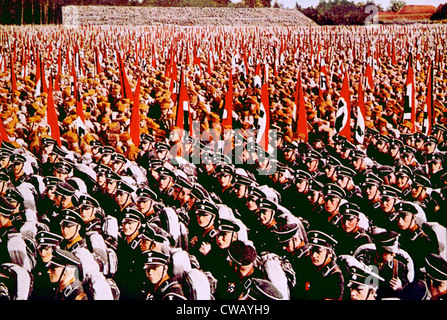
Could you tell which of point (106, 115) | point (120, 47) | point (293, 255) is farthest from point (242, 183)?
point (120, 47)

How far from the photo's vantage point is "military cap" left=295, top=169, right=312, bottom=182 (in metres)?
3.51

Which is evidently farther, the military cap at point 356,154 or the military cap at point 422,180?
the military cap at point 356,154

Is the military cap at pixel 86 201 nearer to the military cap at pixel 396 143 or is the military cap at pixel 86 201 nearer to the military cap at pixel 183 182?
the military cap at pixel 183 182

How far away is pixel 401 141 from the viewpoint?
379 cm

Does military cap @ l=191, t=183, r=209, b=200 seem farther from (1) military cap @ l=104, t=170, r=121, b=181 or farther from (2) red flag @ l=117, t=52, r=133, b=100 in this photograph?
(2) red flag @ l=117, t=52, r=133, b=100

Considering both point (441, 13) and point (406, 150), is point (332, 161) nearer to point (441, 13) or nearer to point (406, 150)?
point (406, 150)

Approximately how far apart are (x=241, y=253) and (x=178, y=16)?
4.88 meters

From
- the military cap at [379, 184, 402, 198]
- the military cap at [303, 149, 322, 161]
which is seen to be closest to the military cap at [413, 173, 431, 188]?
the military cap at [379, 184, 402, 198]

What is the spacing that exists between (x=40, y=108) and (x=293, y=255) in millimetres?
3224

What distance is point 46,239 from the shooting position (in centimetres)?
279

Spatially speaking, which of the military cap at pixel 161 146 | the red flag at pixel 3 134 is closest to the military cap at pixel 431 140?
the military cap at pixel 161 146

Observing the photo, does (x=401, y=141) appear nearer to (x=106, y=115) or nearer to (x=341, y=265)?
(x=341, y=265)

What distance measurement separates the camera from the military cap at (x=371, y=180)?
340cm

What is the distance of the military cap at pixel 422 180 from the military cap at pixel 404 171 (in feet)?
0.16
